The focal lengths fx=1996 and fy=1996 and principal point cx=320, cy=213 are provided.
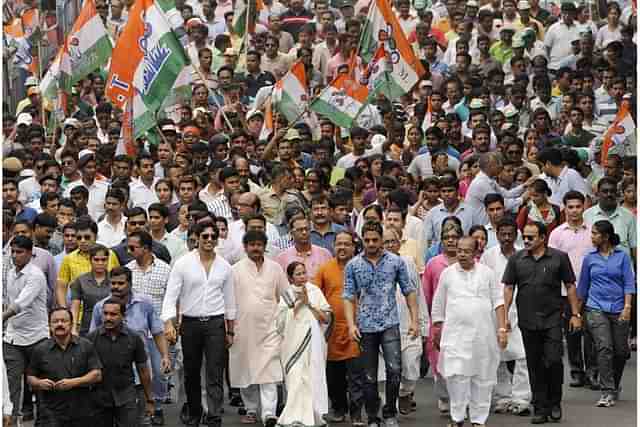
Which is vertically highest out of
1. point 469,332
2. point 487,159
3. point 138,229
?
point 487,159

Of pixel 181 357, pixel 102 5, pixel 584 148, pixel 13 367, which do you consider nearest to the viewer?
pixel 13 367

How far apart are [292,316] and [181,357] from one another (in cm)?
129

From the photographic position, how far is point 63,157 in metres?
20.9

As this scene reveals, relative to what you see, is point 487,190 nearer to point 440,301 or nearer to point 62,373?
point 440,301

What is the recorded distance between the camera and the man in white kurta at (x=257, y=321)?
16.8 meters

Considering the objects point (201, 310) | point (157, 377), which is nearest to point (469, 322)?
point (201, 310)

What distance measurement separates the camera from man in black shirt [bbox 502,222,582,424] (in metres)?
16.6

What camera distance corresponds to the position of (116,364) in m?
15.0

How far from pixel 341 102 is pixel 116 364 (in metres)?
8.56

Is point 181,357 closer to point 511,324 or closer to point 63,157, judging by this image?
point 511,324

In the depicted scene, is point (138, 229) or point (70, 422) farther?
point (138, 229)

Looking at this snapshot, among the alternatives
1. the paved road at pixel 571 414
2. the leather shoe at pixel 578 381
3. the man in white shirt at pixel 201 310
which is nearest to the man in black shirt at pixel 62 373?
the man in white shirt at pixel 201 310

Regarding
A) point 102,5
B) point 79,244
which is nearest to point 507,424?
point 79,244

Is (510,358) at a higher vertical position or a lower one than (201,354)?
lower
